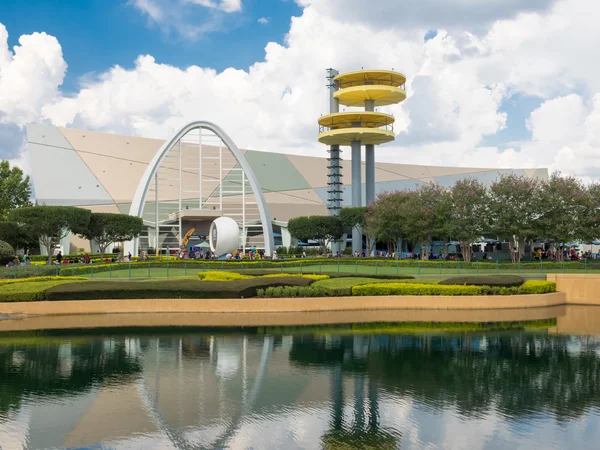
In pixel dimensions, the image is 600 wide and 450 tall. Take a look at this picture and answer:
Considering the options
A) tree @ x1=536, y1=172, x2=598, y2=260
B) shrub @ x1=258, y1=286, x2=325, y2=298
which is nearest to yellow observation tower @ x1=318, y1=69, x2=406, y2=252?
tree @ x1=536, y1=172, x2=598, y2=260

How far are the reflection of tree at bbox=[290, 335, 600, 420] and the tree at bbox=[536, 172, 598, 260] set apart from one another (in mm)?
24190

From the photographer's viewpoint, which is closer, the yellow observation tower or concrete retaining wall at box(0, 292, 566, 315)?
concrete retaining wall at box(0, 292, 566, 315)

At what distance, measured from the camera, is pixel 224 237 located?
47562 millimetres

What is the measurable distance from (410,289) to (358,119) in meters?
38.7

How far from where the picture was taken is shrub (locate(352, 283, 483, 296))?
24781 mm

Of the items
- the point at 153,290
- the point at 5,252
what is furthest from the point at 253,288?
the point at 5,252

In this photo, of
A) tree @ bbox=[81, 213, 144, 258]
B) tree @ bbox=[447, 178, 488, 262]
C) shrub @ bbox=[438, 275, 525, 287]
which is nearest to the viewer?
shrub @ bbox=[438, 275, 525, 287]

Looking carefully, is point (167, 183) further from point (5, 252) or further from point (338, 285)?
point (338, 285)

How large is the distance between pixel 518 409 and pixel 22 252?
58018 millimetres

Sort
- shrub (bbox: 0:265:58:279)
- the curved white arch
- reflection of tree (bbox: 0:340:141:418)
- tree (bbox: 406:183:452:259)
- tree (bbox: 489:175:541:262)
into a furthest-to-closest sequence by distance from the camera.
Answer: the curved white arch
tree (bbox: 406:183:452:259)
tree (bbox: 489:175:541:262)
shrub (bbox: 0:265:58:279)
reflection of tree (bbox: 0:340:141:418)

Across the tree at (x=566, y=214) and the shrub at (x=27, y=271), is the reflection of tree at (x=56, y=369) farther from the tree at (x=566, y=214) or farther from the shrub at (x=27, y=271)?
the tree at (x=566, y=214)

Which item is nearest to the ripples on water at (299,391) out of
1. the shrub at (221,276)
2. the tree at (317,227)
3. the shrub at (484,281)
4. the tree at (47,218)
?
the shrub at (484,281)

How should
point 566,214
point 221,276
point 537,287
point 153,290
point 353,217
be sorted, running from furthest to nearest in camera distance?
point 353,217 < point 566,214 < point 221,276 < point 537,287 < point 153,290

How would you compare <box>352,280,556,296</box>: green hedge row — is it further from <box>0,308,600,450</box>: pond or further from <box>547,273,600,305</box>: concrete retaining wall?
<box>0,308,600,450</box>: pond
